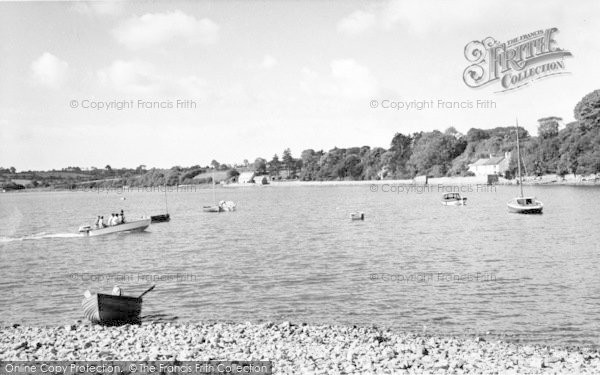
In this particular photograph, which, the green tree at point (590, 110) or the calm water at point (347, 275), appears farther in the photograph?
the green tree at point (590, 110)

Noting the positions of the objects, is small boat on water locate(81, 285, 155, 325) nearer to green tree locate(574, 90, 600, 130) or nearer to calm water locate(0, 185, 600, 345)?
calm water locate(0, 185, 600, 345)

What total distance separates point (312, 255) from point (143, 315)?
706 inches

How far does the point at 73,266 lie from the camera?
39000mm

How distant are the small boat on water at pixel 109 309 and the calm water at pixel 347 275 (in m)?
1.90

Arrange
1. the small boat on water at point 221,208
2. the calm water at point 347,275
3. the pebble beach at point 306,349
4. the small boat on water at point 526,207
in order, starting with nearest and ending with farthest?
the pebble beach at point 306,349 < the calm water at point 347,275 < the small boat on water at point 526,207 < the small boat on water at point 221,208

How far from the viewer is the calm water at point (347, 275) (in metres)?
22.2

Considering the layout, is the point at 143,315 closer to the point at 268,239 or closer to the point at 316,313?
the point at 316,313

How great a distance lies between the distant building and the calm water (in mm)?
116721

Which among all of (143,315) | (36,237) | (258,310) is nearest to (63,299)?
(143,315)

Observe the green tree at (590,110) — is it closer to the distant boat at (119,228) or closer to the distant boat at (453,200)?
the distant boat at (453,200)

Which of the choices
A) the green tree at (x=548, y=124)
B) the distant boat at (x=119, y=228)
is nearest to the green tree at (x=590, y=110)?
the green tree at (x=548, y=124)

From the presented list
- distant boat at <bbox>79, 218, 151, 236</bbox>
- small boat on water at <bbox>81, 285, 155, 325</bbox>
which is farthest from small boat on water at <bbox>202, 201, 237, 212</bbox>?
small boat on water at <bbox>81, 285, 155, 325</bbox>

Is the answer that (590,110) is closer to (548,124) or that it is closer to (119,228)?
(548,124)

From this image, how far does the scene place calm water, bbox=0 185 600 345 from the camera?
2219 centimetres
